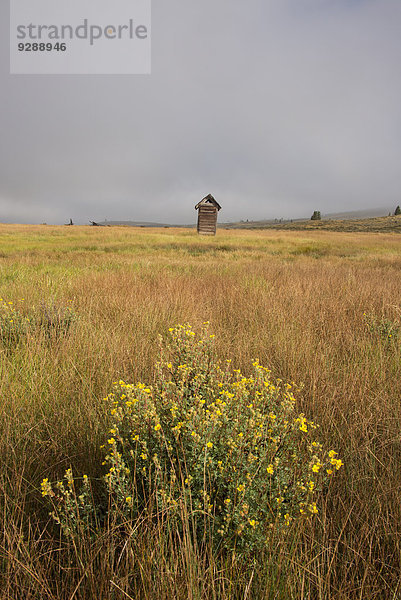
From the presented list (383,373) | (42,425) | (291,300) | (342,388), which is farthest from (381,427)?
(291,300)

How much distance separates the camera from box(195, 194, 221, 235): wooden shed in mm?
34031

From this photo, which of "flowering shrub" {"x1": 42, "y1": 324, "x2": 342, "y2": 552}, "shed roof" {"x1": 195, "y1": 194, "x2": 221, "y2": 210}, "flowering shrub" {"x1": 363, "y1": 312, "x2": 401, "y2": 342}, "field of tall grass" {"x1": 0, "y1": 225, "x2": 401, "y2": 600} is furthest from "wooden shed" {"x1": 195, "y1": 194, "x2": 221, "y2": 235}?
"flowering shrub" {"x1": 42, "y1": 324, "x2": 342, "y2": 552}

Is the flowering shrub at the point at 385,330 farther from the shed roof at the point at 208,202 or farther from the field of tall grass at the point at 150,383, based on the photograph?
the shed roof at the point at 208,202

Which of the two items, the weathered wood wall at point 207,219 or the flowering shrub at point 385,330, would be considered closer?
the flowering shrub at point 385,330

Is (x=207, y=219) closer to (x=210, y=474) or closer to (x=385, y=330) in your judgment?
(x=385, y=330)

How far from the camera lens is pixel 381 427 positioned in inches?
84.7

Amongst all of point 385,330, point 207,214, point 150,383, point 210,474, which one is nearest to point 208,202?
point 207,214

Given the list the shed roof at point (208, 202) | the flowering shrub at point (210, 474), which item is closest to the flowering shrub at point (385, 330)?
the flowering shrub at point (210, 474)

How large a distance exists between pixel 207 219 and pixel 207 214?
584 millimetres

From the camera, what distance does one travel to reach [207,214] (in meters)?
34.7

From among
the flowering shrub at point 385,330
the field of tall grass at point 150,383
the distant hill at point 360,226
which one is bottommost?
the field of tall grass at point 150,383

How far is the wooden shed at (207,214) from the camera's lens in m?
34.0

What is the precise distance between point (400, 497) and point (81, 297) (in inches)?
209

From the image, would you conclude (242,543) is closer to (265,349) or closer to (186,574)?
(186,574)
